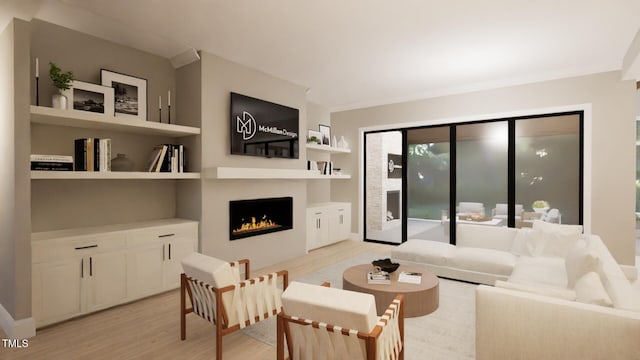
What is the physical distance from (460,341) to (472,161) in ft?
12.9

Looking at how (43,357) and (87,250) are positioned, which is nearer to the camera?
(43,357)

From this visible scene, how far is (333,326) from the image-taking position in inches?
65.7

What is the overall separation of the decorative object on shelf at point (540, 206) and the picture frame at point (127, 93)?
237 inches

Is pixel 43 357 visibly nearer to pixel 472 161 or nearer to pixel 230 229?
pixel 230 229

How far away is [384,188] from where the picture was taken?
23.8ft

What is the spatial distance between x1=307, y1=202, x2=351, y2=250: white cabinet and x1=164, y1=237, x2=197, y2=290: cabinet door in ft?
7.98

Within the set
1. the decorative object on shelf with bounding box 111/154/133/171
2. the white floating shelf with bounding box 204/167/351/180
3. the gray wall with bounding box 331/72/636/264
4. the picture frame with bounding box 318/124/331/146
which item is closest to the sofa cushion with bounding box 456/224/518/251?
the gray wall with bounding box 331/72/636/264

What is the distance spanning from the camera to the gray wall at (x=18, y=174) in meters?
2.75

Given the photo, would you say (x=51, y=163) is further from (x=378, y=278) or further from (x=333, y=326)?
(x=378, y=278)

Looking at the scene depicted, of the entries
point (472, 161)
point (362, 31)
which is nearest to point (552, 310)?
point (362, 31)

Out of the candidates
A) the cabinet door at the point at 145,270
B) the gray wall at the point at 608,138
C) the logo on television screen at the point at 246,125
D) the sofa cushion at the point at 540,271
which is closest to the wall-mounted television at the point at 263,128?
Result: the logo on television screen at the point at 246,125

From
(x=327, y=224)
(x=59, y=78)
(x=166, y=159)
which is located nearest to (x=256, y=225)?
(x=166, y=159)

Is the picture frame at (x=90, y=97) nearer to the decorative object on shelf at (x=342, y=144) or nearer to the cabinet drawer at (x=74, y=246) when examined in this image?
the cabinet drawer at (x=74, y=246)

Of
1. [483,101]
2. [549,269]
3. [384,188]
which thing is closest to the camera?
[549,269]
